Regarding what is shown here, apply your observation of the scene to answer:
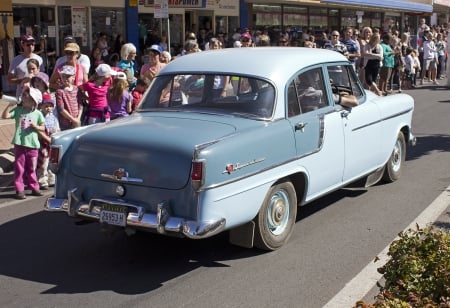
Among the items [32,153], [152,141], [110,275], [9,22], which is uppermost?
[9,22]

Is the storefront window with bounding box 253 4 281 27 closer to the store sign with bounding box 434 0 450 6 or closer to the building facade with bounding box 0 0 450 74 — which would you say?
the building facade with bounding box 0 0 450 74

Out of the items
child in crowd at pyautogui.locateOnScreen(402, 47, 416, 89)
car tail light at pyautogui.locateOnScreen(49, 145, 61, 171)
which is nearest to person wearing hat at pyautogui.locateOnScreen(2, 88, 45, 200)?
car tail light at pyautogui.locateOnScreen(49, 145, 61, 171)

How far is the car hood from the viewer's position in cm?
501

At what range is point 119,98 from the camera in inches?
335

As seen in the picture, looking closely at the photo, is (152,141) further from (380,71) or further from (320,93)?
(380,71)

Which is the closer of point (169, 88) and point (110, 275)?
point (110, 275)

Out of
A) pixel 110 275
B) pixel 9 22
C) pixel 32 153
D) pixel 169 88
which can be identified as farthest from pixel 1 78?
pixel 110 275

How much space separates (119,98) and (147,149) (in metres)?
3.55

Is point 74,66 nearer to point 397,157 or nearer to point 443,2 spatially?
point 397,157

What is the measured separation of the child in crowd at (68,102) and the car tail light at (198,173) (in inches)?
164

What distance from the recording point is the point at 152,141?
5.16 meters

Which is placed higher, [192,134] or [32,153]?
[192,134]

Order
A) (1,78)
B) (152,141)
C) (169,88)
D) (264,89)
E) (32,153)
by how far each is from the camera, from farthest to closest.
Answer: (1,78) < (32,153) < (169,88) < (264,89) < (152,141)

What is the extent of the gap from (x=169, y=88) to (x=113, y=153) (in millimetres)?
1359
